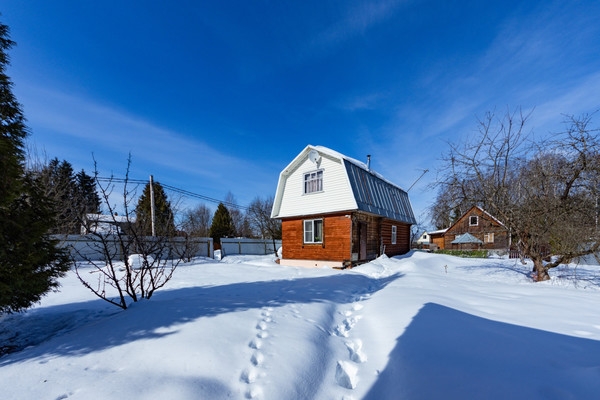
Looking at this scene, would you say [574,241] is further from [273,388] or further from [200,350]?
[200,350]

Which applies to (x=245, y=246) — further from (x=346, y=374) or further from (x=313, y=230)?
(x=346, y=374)

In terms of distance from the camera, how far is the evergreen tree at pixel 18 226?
337 cm

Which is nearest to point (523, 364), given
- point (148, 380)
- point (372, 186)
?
point (148, 380)

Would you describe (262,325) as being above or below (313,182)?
below

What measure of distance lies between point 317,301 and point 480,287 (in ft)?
15.5

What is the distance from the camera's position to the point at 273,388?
7.25ft

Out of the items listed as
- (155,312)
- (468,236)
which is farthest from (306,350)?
(468,236)

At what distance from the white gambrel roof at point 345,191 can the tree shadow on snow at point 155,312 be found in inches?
191

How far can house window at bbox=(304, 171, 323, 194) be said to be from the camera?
41.1 ft

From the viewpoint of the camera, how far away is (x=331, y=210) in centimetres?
1177

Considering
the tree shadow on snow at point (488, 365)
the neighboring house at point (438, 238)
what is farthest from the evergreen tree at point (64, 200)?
the neighboring house at point (438, 238)

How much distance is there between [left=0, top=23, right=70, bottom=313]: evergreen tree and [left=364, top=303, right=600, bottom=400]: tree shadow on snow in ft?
15.8

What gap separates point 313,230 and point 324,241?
35.5 inches

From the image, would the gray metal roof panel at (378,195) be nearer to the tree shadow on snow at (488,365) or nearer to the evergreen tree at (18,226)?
the tree shadow on snow at (488,365)
